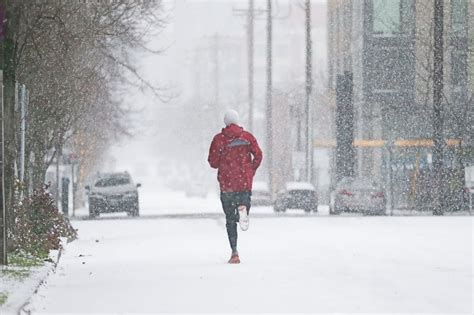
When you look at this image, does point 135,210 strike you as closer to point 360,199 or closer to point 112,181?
point 112,181

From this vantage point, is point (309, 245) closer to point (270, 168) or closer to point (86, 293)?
point (86, 293)

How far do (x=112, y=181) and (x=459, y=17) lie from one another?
2078 cm

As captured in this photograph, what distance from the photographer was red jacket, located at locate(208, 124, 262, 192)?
14.6 meters

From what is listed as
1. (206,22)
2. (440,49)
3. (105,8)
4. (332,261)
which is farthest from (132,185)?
(206,22)

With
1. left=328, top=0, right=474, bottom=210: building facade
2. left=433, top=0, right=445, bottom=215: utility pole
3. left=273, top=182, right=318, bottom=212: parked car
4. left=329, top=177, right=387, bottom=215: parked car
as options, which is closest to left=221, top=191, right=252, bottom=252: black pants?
left=433, top=0, right=445, bottom=215: utility pole

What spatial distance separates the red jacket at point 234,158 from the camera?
14.6 m

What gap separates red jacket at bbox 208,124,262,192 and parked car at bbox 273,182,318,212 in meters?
34.7

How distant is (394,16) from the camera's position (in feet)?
189

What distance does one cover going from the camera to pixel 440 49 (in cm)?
3734

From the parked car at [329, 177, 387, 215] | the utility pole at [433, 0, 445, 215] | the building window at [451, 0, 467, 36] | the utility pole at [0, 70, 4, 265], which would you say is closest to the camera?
the utility pole at [0, 70, 4, 265]

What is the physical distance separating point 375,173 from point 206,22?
440 feet

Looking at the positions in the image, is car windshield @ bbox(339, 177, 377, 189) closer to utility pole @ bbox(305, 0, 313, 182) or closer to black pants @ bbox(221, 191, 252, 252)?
utility pole @ bbox(305, 0, 313, 182)

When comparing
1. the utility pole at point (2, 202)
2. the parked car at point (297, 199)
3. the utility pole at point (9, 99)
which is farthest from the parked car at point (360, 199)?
the utility pole at point (2, 202)

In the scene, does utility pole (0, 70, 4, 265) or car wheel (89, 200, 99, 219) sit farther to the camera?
car wheel (89, 200, 99, 219)
